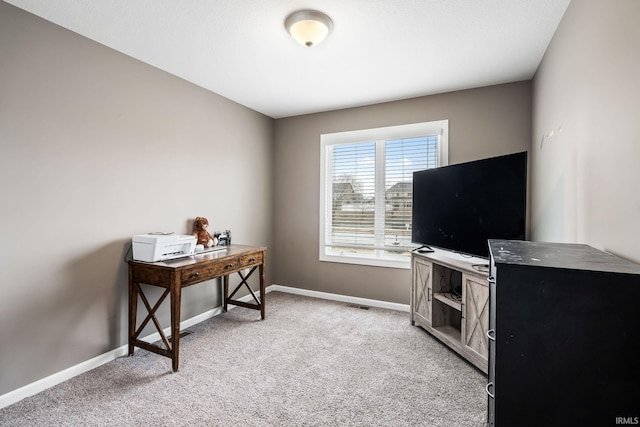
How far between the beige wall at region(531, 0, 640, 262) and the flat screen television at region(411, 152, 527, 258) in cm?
27

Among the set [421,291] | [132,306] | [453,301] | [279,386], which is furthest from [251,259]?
[453,301]

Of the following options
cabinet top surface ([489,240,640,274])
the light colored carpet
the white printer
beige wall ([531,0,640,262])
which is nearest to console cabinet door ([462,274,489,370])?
the light colored carpet

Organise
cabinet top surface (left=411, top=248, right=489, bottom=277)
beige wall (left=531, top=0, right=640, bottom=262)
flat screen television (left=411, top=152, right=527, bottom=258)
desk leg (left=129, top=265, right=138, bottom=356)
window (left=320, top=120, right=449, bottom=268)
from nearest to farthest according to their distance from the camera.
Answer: beige wall (left=531, top=0, right=640, bottom=262) < flat screen television (left=411, top=152, right=527, bottom=258) < cabinet top surface (left=411, top=248, right=489, bottom=277) < desk leg (left=129, top=265, right=138, bottom=356) < window (left=320, top=120, right=449, bottom=268)

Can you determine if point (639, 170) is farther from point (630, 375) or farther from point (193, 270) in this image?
point (193, 270)

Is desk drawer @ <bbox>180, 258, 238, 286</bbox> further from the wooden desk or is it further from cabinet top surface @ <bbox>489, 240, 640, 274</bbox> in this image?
cabinet top surface @ <bbox>489, 240, 640, 274</bbox>

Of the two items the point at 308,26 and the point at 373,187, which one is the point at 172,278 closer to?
the point at 308,26

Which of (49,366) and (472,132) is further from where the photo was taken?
(472,132)

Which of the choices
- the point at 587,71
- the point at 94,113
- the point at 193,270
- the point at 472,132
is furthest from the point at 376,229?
the point at 94,113

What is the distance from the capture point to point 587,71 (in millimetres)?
1670

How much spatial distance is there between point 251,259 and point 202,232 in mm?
600

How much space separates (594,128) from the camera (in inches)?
62.1

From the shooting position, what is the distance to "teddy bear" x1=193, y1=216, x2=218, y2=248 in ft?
10.5

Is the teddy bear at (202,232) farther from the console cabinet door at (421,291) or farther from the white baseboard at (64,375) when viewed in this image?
the console cabinet door at (421,291)

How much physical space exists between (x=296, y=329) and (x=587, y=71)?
9.87 ft
